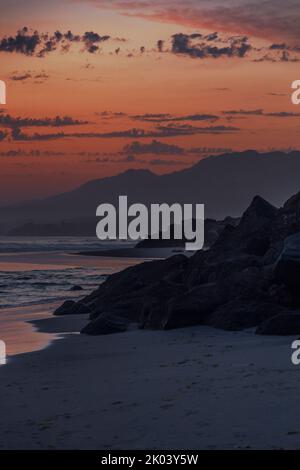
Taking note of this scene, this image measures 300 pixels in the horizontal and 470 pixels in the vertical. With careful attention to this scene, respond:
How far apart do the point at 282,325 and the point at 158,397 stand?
6.43m

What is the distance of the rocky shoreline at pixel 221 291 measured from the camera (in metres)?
19.0

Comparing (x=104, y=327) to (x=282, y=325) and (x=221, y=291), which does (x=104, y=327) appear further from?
(x=282, y=325)

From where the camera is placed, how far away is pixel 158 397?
449 inches

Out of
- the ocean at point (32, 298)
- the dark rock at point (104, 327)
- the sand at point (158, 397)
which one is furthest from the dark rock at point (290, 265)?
the ocean at point (32, 298)

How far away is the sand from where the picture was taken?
367 inches

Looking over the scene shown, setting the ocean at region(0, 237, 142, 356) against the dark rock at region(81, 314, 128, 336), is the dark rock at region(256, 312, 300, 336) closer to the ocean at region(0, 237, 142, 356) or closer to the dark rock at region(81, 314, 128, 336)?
the dark rock at region(81, 314, 128, 336)

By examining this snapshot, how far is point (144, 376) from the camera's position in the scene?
527 inches

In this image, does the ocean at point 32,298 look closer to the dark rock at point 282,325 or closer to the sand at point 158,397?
the sand at point 158,397

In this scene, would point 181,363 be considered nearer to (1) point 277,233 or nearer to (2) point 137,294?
(2) point 137,294

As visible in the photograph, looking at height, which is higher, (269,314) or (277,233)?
(277,233)

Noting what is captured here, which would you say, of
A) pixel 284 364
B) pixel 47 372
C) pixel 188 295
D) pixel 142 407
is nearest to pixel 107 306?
pixel 188 295

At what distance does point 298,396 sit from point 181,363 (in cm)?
418

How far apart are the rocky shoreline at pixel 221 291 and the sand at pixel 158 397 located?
2.00 metres

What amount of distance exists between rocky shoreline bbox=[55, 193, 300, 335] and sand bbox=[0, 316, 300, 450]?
6.56 feet
